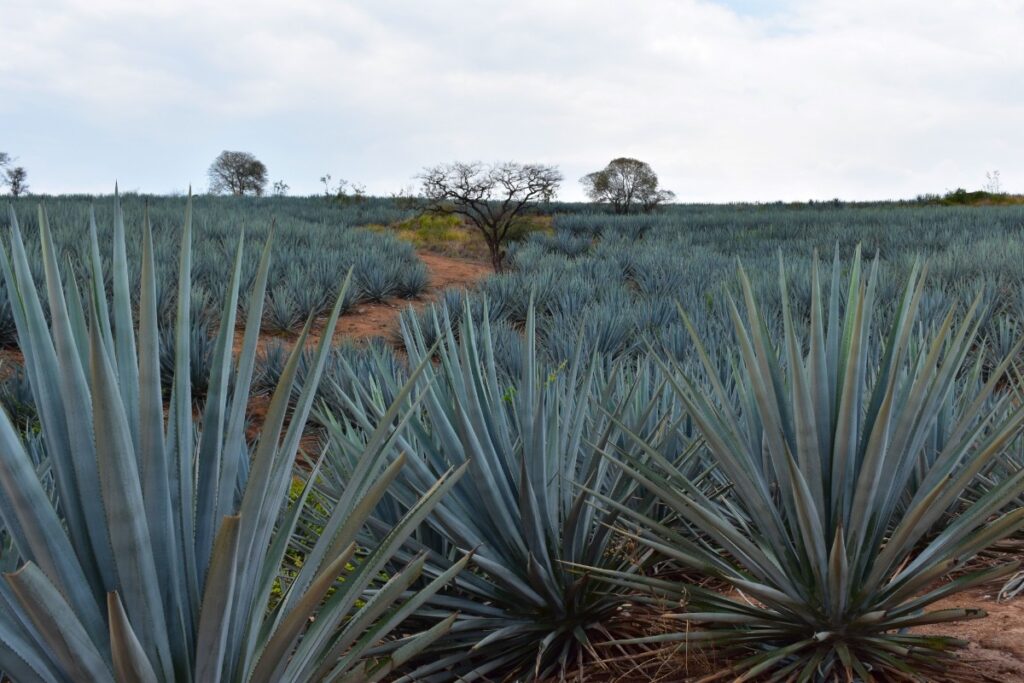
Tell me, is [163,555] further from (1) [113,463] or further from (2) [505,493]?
Result: (2) [505,493]

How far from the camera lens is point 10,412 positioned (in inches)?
179

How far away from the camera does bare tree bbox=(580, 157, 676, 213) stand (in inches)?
1460

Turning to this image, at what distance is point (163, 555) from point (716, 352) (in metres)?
3.66

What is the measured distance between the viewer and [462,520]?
171 centimetres

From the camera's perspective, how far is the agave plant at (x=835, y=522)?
1.31 meters

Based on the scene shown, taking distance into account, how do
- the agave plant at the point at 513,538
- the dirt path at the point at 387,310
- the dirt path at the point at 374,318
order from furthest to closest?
the dirt path at the point at 387,310 < the dirt path at the point at 374,318 < the agave plant at the point at 513,538

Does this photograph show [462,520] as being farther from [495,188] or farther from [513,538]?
[495,188]

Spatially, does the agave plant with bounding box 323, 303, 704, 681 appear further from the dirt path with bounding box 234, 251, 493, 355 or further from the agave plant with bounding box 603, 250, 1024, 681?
the dirt path with bounding box 234, 251, 493, 355

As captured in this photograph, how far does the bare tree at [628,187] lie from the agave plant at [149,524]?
35960mm

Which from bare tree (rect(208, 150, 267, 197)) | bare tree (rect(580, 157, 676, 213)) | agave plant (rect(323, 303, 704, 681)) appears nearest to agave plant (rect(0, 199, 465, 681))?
agave plant (rect(323, 303, 704, 681))

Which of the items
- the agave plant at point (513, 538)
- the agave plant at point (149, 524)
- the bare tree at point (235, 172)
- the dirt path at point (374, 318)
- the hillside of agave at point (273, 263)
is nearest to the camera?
A: the agave plant at point (149, 524)

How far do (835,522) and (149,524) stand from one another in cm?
116

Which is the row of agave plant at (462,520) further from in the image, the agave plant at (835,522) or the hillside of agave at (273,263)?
the hillside of agave at (273,263)

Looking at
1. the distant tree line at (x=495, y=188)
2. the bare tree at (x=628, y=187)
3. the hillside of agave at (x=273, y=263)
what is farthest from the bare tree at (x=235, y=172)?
the hillside of agave at (x=273, y=263)
